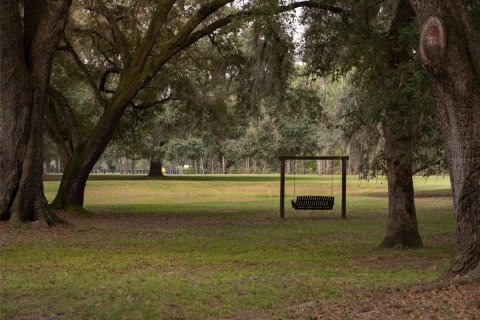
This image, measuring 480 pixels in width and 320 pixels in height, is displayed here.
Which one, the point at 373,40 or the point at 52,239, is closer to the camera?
the point at 373,40

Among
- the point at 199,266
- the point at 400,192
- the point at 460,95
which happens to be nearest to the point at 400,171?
the point at 400,192

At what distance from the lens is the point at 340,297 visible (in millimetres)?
7527

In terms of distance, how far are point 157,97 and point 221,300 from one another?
2112 centimetres

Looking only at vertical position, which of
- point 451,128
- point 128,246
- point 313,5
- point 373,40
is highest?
point 313,5

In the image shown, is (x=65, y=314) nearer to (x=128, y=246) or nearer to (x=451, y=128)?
(x=451, y=128)

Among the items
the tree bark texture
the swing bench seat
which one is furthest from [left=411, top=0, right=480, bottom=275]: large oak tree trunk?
the swing bench seat

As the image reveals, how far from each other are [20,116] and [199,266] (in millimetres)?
7734

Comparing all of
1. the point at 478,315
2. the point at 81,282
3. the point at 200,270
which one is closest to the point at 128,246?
the point at 200,270

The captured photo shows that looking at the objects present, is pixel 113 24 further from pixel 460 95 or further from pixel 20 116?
pixel 460 95

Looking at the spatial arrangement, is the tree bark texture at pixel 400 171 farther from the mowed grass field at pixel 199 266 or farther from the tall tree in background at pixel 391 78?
the mowed grass field at pixel 199 266

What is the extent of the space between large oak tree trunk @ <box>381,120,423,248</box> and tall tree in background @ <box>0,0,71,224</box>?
27.6 feet

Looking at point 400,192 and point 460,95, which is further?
point 400,192

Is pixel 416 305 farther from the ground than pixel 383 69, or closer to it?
closer to it

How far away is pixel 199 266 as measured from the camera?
1060 centimetres
